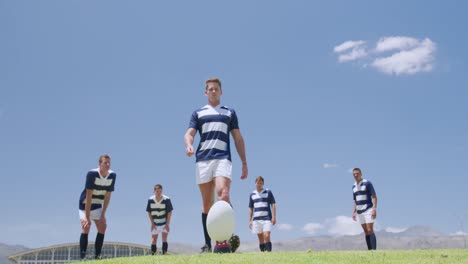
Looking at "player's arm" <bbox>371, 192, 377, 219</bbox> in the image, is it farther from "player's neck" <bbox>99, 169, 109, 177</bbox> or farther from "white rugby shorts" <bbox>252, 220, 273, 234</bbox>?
"player's neck" <bbox>99, 169, 109, 177</bbox>

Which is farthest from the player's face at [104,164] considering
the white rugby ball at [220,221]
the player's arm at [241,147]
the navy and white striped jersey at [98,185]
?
the white rugby ball at [220,221]

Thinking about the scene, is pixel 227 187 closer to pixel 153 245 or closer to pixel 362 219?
pixel 362 219

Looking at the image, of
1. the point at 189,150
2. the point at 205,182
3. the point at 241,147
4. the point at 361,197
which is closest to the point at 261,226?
the point at 361,197

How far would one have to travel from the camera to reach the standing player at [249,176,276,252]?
18.6 m

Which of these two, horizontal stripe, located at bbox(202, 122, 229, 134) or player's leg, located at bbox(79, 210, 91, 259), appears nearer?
horizontal stripe, located at bbox(202, 122, 229, 134)

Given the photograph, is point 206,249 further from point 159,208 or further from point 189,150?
point 159,208

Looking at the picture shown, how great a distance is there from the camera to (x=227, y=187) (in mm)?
9188

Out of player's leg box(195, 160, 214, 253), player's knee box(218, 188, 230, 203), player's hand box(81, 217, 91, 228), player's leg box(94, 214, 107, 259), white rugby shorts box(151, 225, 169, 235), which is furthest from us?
white rugby shorts box(151, 225, 169, 235)

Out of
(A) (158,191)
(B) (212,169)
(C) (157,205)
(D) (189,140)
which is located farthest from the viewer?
(C) (157,205)

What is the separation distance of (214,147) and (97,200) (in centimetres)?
457

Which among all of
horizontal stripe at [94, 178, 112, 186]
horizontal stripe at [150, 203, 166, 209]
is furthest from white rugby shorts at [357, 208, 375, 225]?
horizontal stripe at [94, 178, 112, 186]

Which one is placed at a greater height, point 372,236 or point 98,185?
point 98,185

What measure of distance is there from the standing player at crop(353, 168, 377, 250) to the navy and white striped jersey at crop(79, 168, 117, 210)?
9.73m

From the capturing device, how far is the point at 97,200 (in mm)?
12273
